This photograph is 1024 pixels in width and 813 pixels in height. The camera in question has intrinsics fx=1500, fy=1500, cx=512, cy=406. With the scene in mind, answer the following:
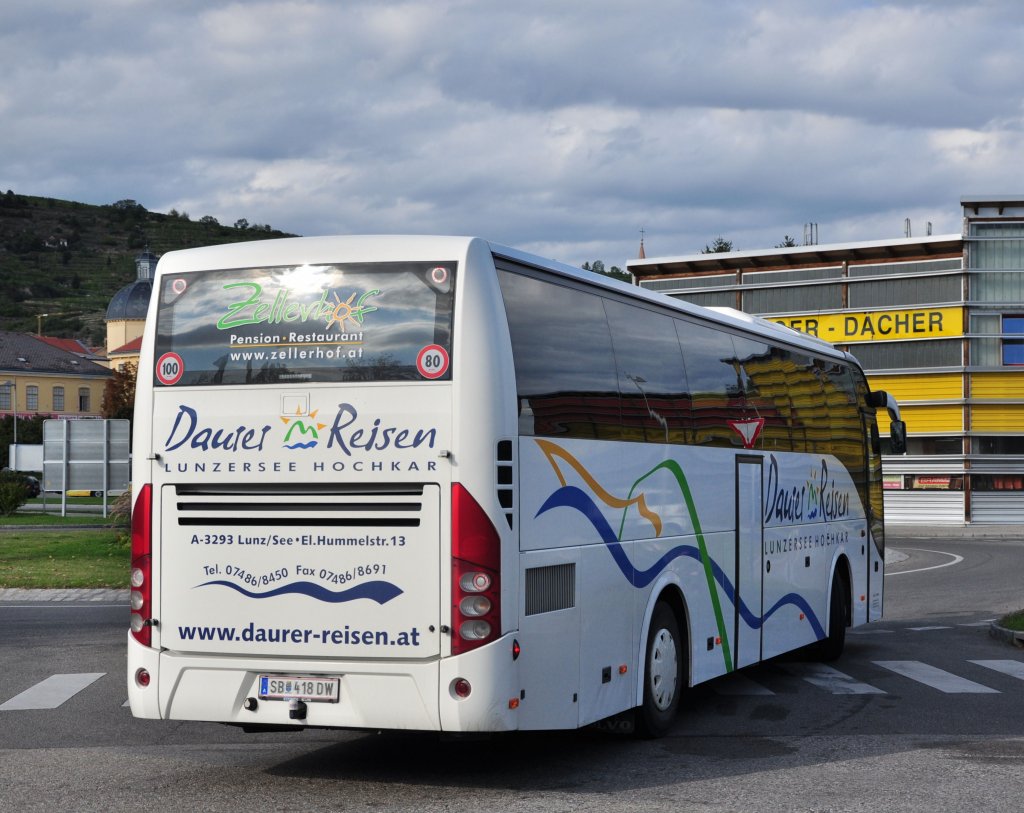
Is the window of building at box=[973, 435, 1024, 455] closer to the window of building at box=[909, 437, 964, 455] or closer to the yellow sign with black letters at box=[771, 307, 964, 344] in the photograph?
the window of building at box=[909, 437, 964, 455]

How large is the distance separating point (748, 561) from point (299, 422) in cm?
526

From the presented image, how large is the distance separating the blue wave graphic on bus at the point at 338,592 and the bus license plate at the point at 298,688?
1.48 feet

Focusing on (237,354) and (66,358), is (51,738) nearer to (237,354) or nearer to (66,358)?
(237,354)

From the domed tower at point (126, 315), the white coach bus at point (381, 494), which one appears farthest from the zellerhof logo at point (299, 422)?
the domed tower at point (126, 315)

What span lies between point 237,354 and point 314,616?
1584mm

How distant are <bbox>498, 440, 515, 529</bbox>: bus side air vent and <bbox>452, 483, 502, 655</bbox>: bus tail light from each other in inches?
5.6

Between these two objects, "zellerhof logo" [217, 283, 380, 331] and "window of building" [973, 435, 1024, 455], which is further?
"window of building" [973, 435, 1024, 455]

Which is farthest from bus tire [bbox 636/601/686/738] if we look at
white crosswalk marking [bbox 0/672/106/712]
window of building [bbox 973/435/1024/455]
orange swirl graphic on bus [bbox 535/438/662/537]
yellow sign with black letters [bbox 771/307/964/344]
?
window of building [bbox 973/435/1024/455]

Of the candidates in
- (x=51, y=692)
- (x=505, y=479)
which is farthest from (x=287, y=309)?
(x=51, y=692)

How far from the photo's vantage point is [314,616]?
27.6 ft

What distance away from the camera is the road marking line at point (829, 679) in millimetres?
13125

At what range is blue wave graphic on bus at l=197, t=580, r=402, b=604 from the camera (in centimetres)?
829

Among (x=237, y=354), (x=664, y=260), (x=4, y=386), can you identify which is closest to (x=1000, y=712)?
(x=237, y=354)

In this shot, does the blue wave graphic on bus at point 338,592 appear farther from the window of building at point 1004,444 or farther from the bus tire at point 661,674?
the window of building at point 1004,444
